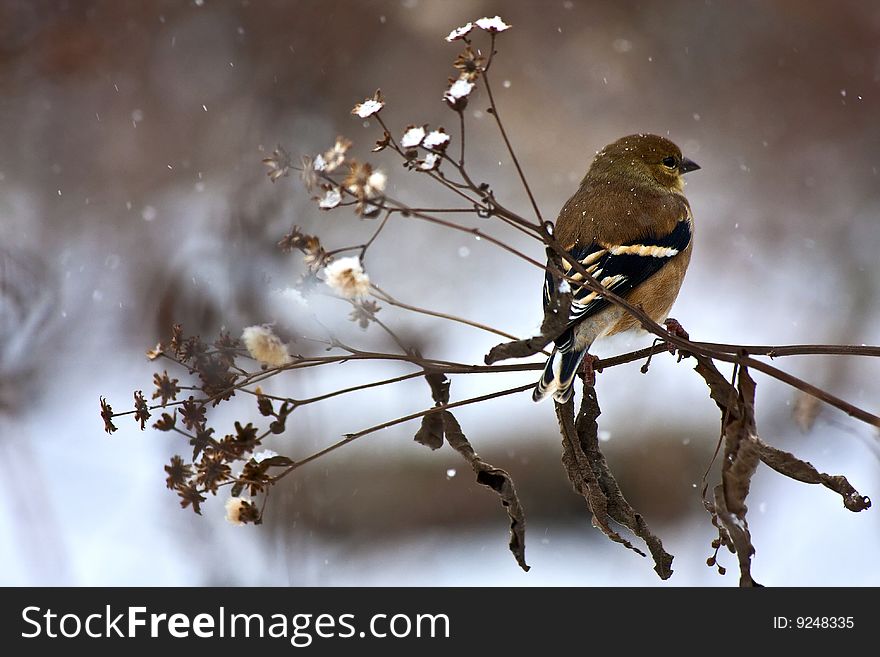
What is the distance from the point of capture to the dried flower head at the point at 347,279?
4.59 feet

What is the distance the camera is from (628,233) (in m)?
2.57

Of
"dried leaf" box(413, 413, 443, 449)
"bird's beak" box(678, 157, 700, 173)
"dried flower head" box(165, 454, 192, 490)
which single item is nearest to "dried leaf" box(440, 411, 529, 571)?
"dried leaf" box(413, 413, 443, 449)

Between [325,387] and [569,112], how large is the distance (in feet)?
7.51

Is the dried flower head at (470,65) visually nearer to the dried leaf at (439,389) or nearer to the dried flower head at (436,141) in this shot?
the dried flower head at (436,141)

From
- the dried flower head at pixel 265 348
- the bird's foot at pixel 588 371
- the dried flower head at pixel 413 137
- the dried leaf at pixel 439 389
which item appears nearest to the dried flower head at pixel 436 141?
the dried flower head at pixel 413 137

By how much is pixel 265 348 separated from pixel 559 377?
2.15 ft

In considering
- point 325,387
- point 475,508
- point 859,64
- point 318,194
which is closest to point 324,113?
point 325,387

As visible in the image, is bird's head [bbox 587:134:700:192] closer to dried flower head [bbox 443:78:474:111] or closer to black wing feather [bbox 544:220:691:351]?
black wing feather [bbox 544:220:691:351]

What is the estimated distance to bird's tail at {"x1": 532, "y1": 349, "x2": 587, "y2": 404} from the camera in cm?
176

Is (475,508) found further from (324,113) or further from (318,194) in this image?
(318,194)

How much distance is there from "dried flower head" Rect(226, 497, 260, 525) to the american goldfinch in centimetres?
88

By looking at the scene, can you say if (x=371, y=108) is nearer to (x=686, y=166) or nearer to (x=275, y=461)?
(x=275, y=461)

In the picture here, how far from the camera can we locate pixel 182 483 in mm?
1472

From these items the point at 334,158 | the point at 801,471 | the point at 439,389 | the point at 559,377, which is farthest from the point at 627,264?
the point at 334,158
